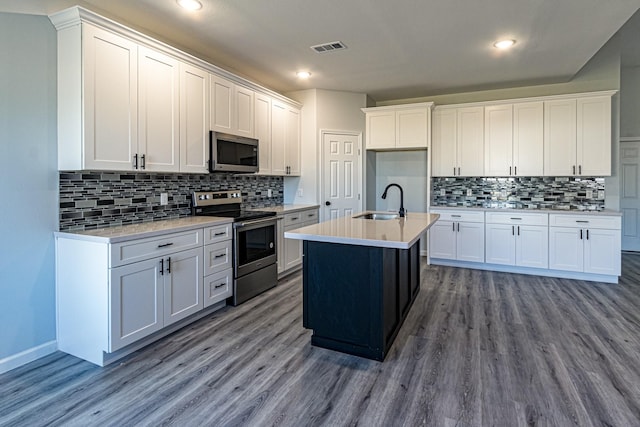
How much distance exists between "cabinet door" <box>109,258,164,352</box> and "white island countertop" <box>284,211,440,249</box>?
107 cm

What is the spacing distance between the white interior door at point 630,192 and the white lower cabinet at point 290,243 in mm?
5540

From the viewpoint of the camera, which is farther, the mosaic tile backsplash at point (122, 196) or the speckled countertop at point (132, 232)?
the mosaic tile backsplash at point (122, 196)

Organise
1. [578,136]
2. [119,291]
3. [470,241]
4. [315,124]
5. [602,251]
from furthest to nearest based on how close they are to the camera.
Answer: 1. [315,124]
2. [470,241]
3. [578,136]
4. [602,251]
5. [119,291]

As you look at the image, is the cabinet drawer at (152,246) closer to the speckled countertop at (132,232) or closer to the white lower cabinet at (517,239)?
the speckled countertop at (132,232)

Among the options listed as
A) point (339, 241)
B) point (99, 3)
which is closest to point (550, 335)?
point (339, 241)

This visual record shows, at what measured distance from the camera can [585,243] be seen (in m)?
4.35

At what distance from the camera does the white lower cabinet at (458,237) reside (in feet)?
16.1

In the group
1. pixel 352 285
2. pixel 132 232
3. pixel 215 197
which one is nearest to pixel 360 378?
pixel 352 285

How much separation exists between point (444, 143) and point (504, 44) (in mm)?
1815

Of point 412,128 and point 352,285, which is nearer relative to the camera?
point 352,285

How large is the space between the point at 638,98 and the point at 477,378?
21.1ft

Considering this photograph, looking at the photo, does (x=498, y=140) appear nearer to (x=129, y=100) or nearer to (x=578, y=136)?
(x=578, y=136)

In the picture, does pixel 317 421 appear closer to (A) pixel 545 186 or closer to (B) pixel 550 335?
(B) pixel 550 335

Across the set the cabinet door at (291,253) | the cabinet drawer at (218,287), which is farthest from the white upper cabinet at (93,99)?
the cabinet door at (291,253)
